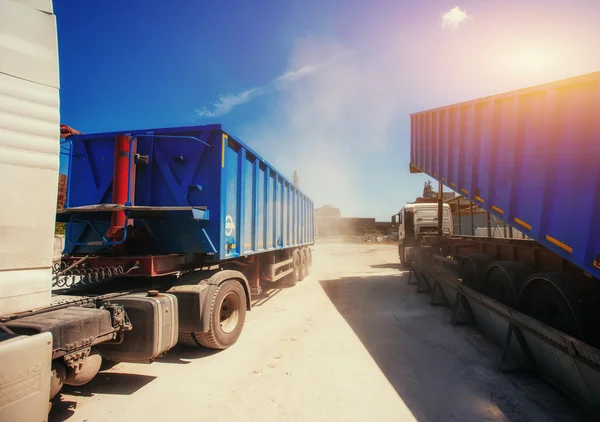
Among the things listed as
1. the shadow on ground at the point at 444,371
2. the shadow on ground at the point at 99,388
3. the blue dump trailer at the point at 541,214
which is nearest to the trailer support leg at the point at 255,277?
the shadow on ground at the point at 444,371

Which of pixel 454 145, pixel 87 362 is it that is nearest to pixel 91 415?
pixel 87 362

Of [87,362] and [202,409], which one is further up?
[87,362]

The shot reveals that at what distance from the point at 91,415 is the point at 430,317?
539cm

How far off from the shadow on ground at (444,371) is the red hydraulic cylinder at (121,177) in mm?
3605

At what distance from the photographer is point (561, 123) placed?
322cm

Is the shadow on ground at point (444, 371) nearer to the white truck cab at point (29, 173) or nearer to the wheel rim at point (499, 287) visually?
the wheel rim at point (499, 287)

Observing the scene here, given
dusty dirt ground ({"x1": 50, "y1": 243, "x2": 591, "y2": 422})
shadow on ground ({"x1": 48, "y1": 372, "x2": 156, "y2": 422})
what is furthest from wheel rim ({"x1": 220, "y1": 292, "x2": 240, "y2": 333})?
shadow on ground ({"x1": 48, "y1": 372, "x2": 156, "y2": 422})

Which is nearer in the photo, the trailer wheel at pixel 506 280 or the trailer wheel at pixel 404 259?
the trailer wheel at pixel 506 280

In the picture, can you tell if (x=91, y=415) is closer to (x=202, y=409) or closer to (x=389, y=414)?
(x=202, y=409)

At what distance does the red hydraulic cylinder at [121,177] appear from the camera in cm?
355

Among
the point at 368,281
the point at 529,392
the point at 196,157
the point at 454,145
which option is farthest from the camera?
the point at 368,281

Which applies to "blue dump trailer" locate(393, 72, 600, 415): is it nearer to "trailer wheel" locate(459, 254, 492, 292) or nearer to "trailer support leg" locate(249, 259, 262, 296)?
"trailer wheel" locate(459, 254, 492, 292)

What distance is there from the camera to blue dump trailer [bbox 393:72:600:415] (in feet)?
9.46

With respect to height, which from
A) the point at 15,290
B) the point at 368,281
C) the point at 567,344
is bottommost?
the point at 368,281
